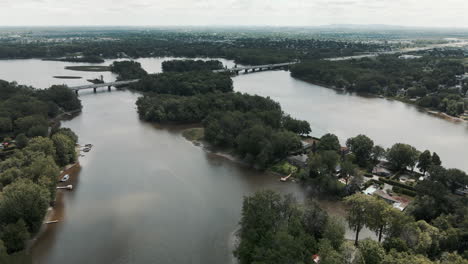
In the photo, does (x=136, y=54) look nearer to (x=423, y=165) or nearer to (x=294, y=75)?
(x=294, y=75)

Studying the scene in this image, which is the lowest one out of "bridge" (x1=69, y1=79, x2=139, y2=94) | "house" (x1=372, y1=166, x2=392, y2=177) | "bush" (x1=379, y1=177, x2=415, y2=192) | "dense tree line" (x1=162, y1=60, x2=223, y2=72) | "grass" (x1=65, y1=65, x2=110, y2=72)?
"bush" (x1=379, y1=177, x2=415, y2=192)

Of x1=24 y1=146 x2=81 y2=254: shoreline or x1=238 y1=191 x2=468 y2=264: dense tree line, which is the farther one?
x1=24 y1=146 x2=81 y2=254: shoreline

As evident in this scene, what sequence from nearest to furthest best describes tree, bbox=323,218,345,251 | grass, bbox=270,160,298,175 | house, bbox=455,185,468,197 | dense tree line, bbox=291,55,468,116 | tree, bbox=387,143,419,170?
tree, bbox=323,218,345,251
house, bbox=455,185,468,197
tree, bbox=387,143,419,170
grass, bbox=270,160,298,175
dense tree line, bbox=291,55,468,116

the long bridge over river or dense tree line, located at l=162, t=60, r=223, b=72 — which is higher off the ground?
dense tree line, located at l=162, t=60, r=223, b=72

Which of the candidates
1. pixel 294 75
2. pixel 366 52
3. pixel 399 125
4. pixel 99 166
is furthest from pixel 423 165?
pixel 366 52

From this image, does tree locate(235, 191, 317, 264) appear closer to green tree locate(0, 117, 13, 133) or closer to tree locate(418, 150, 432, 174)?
tree locate(418, 150, 432, 174)

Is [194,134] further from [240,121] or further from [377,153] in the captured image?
[377,153]

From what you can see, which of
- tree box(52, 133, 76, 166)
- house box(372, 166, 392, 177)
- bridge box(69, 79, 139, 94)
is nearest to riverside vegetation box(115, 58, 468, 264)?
house box(372, 166, 392, 177)
